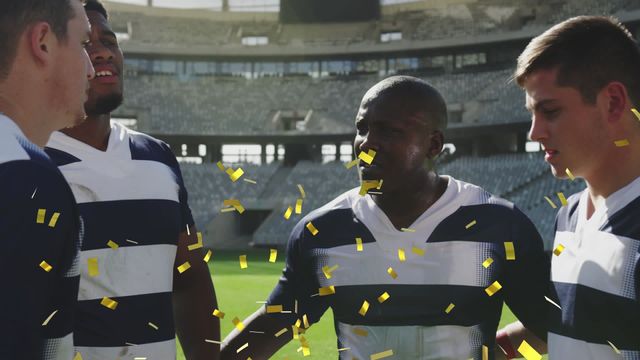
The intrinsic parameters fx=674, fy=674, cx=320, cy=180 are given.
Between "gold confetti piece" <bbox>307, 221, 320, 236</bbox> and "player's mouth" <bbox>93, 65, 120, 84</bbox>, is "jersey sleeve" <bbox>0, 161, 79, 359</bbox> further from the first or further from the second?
"player's mouth" <bbox>93, 65, 120, 84</bbox>

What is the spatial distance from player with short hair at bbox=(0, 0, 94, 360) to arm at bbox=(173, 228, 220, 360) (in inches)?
48.3

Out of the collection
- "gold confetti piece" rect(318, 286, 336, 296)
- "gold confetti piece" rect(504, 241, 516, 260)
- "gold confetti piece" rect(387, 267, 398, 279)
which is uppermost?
"gold confetti piece" rect(504, 241, 516, 260)

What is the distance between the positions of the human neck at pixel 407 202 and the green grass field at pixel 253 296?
5.60 m

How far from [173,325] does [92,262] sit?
446mm

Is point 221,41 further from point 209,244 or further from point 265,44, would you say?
point 209,244

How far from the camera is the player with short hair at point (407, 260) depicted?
2430 mm

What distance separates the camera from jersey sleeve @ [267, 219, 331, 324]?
2.64 meters

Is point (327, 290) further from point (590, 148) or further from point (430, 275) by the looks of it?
point (590, 148)

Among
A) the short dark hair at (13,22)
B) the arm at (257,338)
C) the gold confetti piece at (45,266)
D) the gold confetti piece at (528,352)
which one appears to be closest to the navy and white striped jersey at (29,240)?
the gold confetti piece at (45,266)

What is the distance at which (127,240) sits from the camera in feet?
9.41

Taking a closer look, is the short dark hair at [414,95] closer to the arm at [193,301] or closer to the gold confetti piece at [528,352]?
the gold confetti piece at [528,352]

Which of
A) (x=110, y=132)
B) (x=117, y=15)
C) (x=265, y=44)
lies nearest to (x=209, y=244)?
(x=265, y=44)

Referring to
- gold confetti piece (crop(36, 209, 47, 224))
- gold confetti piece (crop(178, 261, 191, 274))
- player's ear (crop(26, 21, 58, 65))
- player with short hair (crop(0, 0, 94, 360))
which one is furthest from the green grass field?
gold confetti piece (crop(36, 209, 47, 224))

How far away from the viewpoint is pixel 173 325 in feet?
9.63
